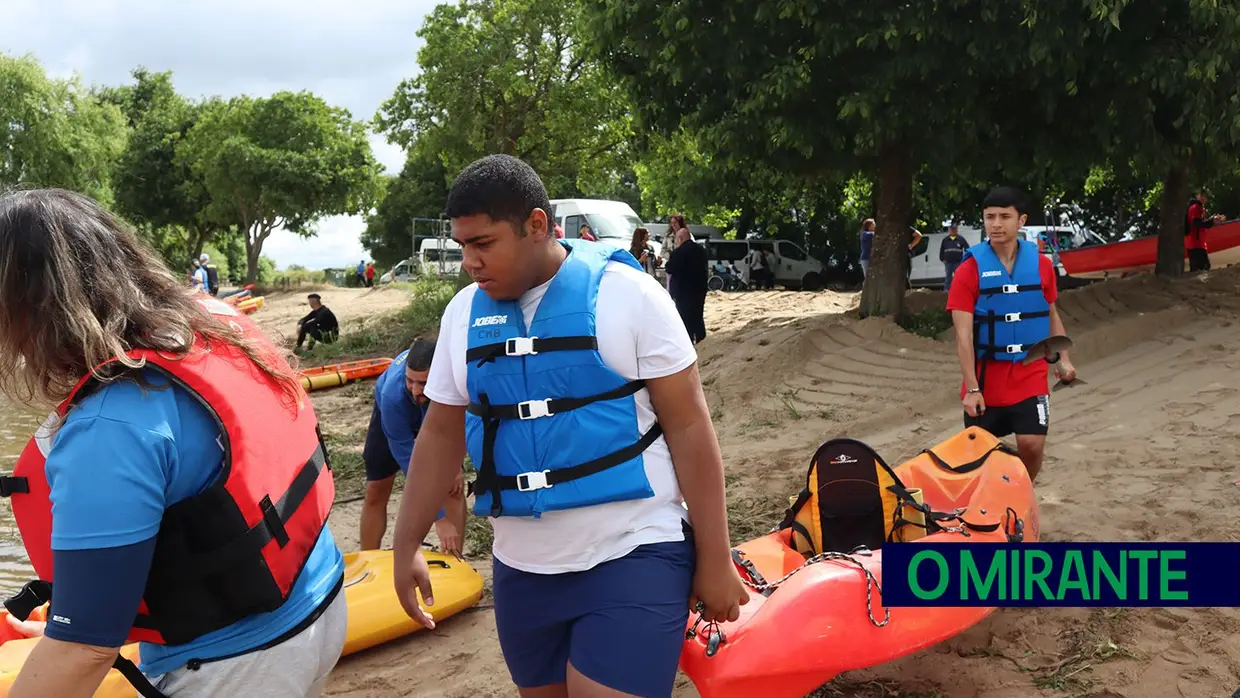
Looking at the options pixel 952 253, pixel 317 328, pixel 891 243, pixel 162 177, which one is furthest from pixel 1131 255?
pixel 162 177

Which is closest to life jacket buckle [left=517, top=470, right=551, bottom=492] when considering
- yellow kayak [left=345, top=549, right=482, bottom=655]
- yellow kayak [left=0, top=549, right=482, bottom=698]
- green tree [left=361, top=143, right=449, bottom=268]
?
yellow kayak [left=0, top=549, right=482, bottom=698]

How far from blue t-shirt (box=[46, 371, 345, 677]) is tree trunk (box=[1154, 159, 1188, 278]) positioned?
13.6 meters

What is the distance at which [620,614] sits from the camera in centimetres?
221

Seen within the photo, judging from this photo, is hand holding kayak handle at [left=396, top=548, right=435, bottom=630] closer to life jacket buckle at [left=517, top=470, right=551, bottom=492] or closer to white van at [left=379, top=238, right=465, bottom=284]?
life jacket buckle at [left=517, top=470, right=551, bottom=492]

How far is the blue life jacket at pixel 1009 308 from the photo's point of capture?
5062mm

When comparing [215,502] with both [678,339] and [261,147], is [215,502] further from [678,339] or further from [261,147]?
[261,147]

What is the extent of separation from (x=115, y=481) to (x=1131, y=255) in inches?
693

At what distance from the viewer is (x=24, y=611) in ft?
7.32

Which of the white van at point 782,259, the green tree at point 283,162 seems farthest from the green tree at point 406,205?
the white van at point 782,259

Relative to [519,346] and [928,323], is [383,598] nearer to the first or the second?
[519,346]

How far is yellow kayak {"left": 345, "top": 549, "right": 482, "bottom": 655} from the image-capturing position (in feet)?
16.1

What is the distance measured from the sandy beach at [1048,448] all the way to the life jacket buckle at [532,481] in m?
2.29

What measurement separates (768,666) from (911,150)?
8.55 m

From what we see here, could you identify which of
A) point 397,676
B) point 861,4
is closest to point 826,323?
point 861,4
